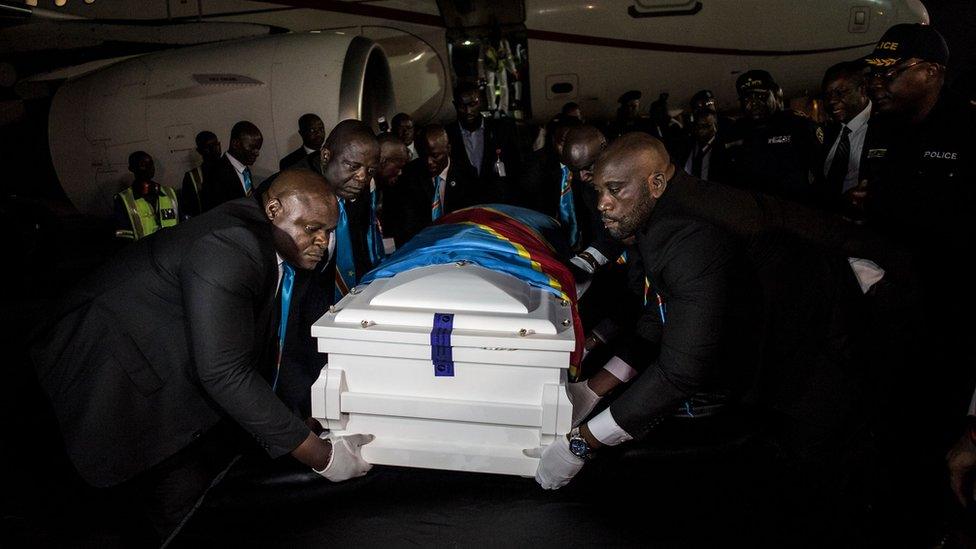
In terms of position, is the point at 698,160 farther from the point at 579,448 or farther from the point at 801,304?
the point at 579,448

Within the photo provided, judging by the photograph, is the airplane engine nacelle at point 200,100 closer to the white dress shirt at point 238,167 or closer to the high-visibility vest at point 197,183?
the high-visibility vest at point 197,183

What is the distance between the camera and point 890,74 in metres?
2.07

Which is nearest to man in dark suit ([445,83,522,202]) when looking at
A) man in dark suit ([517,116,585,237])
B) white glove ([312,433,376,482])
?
man in dark suit ([517,116,585,237])

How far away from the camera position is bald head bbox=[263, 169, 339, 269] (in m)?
1.50

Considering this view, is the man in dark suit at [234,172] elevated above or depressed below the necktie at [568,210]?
above

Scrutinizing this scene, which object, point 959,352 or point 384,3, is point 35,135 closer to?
point 384,3

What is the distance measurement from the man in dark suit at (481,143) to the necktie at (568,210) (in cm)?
75

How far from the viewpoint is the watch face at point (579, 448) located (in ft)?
4.66

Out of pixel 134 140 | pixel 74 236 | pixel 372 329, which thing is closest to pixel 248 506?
pixel 372 329

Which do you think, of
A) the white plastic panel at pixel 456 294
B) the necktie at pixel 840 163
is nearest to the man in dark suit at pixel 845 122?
the necktie at pixel 840 163

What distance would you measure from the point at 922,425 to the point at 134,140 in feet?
21.0

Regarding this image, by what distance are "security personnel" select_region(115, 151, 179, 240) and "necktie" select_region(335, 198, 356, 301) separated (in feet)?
8.26

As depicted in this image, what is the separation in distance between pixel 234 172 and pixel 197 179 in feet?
2.46

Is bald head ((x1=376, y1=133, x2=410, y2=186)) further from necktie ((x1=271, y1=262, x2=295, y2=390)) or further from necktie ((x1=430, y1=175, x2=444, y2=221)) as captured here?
necktie ((x1=271, y1=262, x2=295, y2=390))
